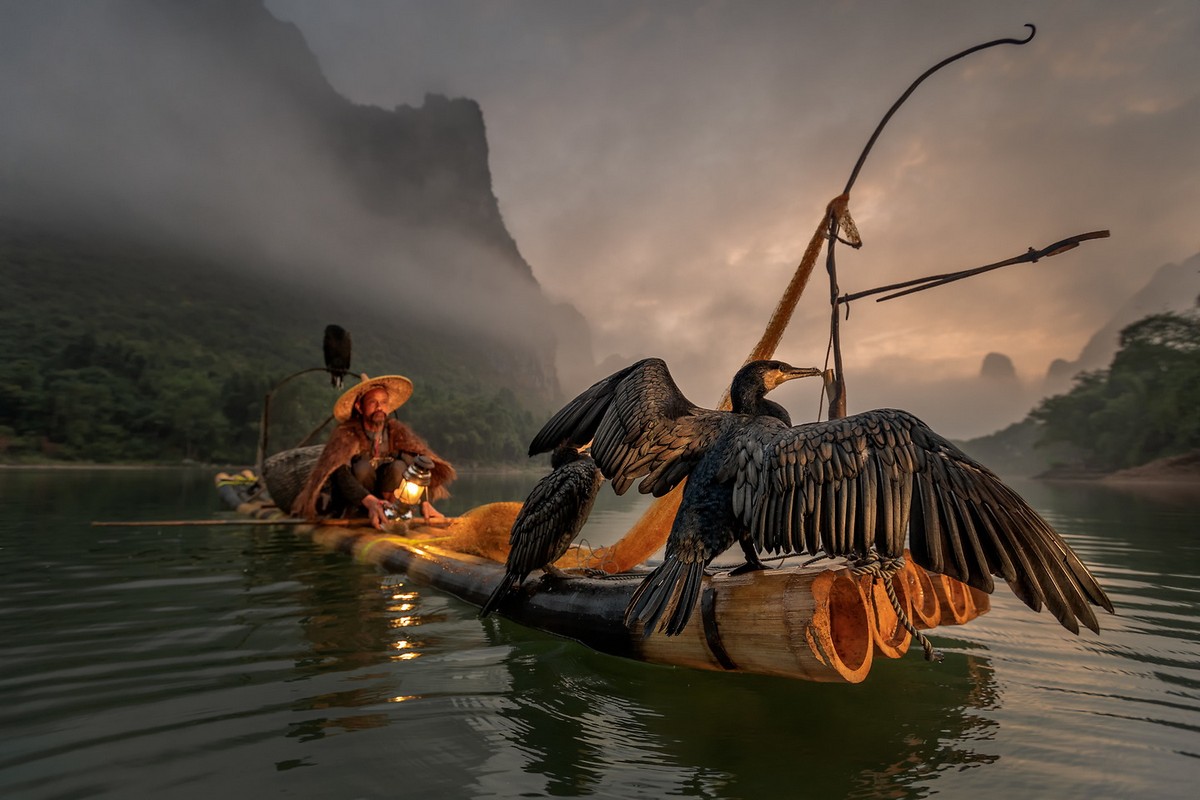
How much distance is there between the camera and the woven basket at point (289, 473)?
8.75 meters

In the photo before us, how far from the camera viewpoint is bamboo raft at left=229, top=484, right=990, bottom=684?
2398 mm

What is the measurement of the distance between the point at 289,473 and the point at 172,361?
214ft

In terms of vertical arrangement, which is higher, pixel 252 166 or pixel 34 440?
pixel 252 166

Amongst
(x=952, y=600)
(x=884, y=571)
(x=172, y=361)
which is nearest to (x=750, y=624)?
(x=884, y=571)

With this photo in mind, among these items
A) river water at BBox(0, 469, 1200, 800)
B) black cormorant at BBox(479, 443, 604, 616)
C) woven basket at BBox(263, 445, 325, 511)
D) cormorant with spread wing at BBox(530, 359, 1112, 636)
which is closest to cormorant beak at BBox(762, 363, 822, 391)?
cormorant with spread wing at BBox(530, 359, 1112, 636)

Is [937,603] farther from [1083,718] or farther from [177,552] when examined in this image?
[177,552]

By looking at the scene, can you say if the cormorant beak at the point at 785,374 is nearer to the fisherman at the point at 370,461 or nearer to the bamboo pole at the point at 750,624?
the bamboo pole at the point at 750,624

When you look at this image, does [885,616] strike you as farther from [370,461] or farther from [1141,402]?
[1141,402]

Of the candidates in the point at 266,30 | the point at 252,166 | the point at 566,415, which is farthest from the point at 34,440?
the point at 266,30

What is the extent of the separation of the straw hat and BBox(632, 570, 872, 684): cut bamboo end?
207 inches

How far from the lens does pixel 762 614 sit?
2504 millimetres

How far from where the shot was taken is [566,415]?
3.69 m

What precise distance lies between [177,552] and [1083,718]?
8024 mm

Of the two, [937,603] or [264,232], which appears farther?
[264,232]
